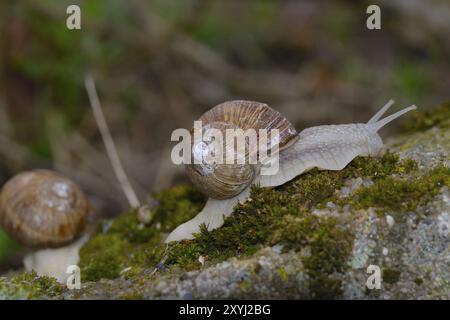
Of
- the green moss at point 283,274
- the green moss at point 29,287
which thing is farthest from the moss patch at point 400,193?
the green moss at point 29,287

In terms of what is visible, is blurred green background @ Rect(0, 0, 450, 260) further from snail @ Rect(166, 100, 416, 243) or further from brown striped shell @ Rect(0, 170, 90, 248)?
snail @ Rect(166, 100, 416, 243)

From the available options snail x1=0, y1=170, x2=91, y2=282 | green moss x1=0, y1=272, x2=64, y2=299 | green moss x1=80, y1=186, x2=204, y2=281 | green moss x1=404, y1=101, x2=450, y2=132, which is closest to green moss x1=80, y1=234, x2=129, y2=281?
green moss x1=80, y1=186, x2=204, y2=281

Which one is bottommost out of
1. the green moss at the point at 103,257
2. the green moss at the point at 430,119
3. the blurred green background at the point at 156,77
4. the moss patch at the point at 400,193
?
the green moss at the point at 103,257

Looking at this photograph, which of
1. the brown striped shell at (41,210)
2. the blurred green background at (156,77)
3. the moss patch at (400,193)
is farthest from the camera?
the blurred green background at (156,77)

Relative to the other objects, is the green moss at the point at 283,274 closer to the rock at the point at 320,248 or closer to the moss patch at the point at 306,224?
the rock at the point at 320,248

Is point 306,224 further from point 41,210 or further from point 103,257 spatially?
point 41,210

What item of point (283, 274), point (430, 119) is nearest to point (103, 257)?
point (283, 274)

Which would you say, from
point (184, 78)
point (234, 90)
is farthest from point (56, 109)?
point (234, 90)
